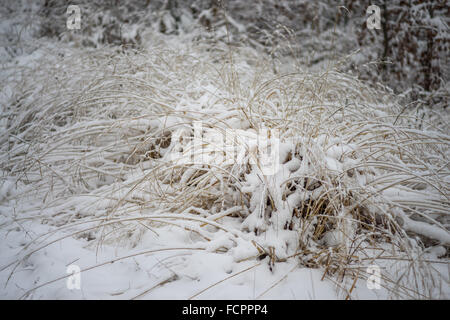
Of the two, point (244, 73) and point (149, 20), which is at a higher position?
point (149, 20)

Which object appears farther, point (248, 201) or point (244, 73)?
point (244, 73)

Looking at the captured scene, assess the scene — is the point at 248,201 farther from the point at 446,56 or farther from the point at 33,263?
the point at 446,56

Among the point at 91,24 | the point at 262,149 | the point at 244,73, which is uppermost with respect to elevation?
the point at 91,24

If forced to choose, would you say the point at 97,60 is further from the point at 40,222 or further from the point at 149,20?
the point at 149,20

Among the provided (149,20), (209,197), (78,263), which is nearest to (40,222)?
(78,263)

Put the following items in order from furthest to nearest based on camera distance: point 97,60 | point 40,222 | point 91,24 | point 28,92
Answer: point 91,24, point 97,60, point 28,92, point 40,222

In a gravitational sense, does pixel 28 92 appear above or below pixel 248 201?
above

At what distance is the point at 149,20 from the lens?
190 inches

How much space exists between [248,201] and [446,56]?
3516mm

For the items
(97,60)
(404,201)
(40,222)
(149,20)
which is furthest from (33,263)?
(149,20)

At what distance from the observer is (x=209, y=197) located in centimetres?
136

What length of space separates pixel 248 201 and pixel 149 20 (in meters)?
4.40
